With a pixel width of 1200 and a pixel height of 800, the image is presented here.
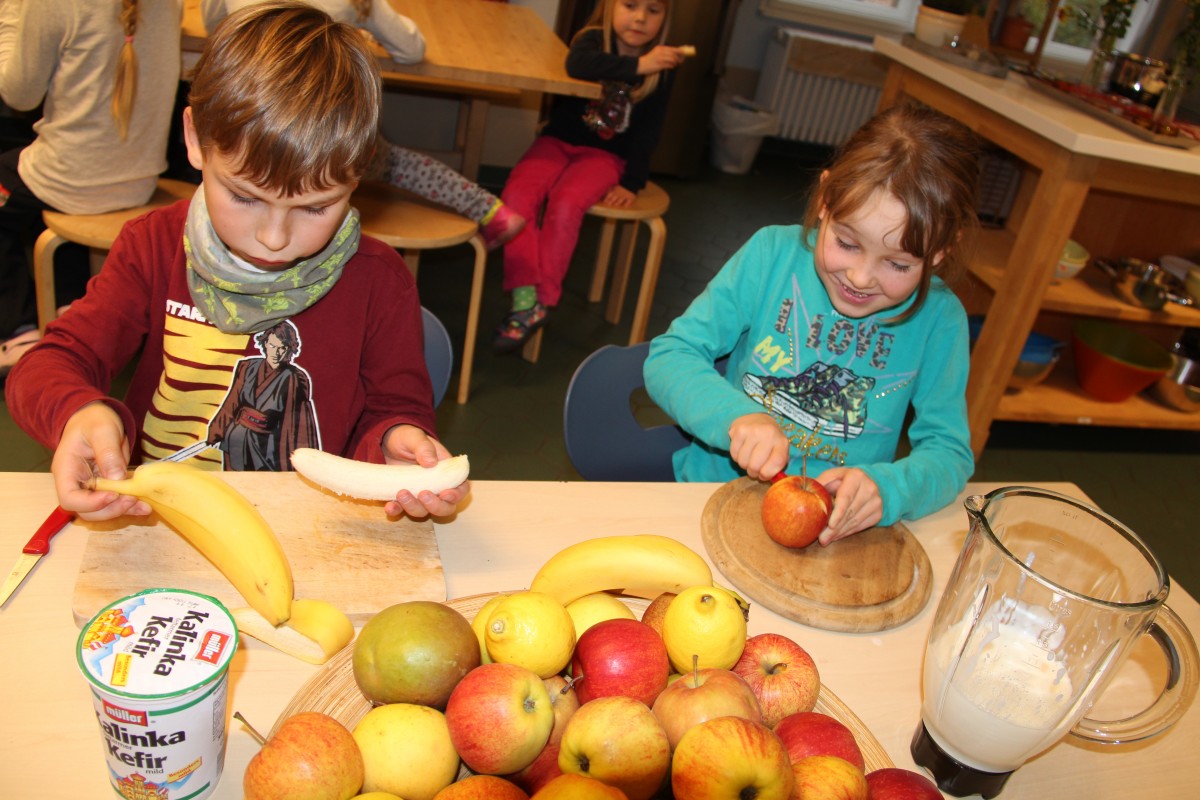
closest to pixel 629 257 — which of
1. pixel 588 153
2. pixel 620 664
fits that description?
pixel 588 153

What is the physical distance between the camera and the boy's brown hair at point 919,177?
4.52 ft

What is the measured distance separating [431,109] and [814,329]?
11.3 ft

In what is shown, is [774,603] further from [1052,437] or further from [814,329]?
[1052,437]

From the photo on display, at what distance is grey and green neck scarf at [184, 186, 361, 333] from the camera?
4.05ft

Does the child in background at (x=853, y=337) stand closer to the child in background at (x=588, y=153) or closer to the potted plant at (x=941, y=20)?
the child in background at (x=588, y=153)

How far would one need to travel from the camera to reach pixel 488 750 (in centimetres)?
71

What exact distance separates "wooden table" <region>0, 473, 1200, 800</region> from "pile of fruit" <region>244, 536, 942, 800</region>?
15cm

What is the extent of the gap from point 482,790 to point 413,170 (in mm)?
2387

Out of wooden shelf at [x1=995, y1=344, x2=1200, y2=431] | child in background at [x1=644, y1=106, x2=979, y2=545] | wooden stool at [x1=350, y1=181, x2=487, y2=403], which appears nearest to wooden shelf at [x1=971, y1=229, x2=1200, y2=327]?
wooden shelf at [x1=995, y1=344, x2=1200, y2=431]

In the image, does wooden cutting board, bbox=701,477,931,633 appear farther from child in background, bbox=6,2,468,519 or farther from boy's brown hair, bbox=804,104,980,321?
boy's brown hair, bbox=804,104,980,321

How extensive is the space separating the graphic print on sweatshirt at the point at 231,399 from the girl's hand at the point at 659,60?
2.26m

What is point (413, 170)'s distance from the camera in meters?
2.80

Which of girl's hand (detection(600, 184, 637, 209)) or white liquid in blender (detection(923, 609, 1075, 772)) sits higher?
white liquid in blender (detection(923, 609, 1075, 772))

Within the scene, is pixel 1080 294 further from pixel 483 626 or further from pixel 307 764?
pixel 307 764
